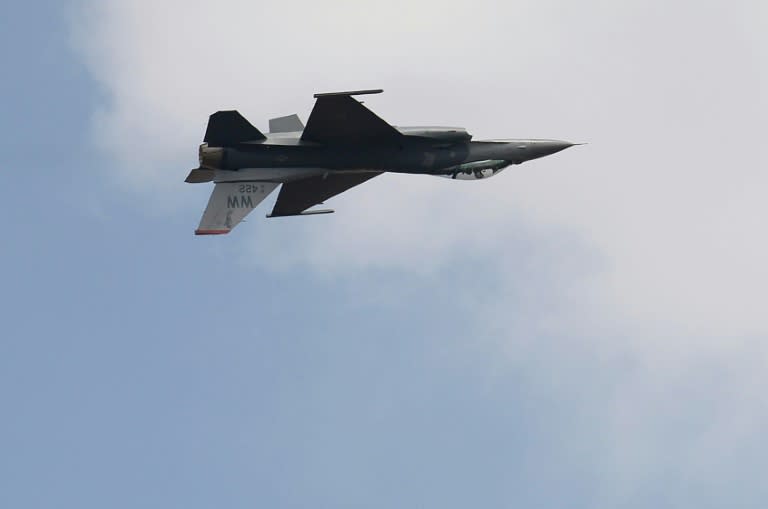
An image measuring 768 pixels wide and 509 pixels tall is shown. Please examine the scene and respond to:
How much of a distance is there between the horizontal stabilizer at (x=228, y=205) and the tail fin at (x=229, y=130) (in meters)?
1.34

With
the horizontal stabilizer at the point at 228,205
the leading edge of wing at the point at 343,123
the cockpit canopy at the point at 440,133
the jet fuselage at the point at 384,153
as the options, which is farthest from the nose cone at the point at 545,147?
the horizontal stabilizer at the point at 228,205

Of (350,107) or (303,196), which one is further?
(303,196)

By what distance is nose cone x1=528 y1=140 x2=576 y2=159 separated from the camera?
61406 mm

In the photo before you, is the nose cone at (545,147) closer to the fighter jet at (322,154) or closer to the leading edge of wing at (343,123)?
the fighter jet at (322,154)

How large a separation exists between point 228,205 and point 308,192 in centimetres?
348

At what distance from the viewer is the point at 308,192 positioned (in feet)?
202

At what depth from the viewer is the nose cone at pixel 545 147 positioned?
61.4 meters

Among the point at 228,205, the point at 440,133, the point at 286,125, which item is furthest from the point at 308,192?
the point at 440,133

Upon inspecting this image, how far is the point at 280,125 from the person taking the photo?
60750mm

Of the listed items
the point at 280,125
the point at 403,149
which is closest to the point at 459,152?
the point at 403,149

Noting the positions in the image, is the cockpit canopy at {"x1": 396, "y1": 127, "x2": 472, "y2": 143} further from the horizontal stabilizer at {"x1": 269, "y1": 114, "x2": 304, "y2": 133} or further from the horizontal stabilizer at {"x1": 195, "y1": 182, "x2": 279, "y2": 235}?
the horizontal stabilizer at {"x1": 195, "y1": 182, "x2": 279, "y2": 235}

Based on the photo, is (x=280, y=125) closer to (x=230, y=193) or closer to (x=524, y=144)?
(x=230, y=193)

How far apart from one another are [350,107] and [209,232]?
5.69 m

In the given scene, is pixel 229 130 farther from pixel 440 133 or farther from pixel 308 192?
pixel 440 133
